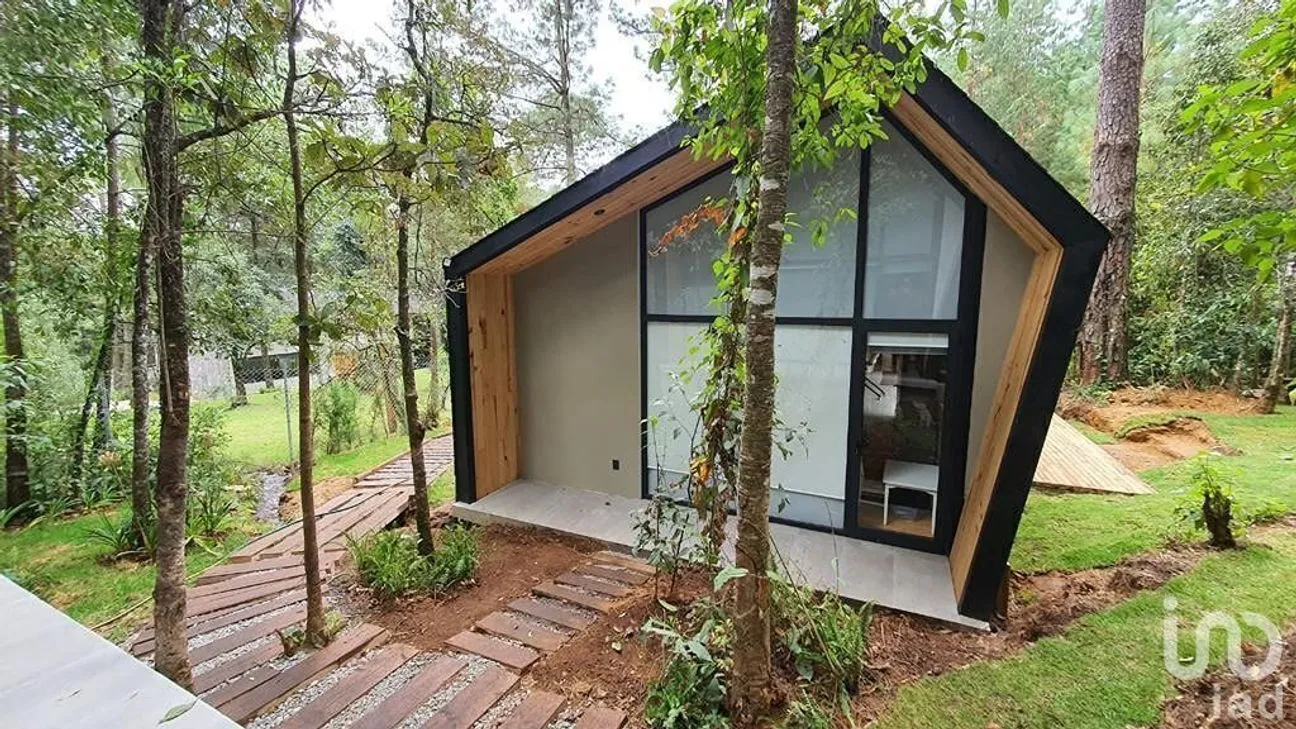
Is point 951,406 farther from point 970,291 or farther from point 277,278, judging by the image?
point 277,278

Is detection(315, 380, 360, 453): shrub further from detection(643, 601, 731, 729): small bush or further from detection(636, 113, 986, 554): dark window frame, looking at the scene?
detection(643, 601, 731, 729): small bush

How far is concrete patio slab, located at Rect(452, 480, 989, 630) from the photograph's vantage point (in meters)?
3.24

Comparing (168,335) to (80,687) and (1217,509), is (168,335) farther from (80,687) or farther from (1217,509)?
(1217,509)

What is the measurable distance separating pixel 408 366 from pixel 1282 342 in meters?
10.3

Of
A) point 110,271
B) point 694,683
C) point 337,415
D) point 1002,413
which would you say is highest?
point 110,271

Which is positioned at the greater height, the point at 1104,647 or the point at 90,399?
the point at 90,399

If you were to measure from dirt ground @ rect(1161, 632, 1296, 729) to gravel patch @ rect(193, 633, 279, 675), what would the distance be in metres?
→ 4.35

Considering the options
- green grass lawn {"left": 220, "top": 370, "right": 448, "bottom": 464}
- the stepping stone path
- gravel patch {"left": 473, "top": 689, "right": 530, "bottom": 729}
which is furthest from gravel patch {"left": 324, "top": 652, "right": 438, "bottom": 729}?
green grass lawn {"left": 220, "top": 370, "right": 448, "bottom": 464}

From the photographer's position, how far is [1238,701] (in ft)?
6.22

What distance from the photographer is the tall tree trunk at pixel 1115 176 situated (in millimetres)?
6855

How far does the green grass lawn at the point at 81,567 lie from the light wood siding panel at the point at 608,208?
3.38 meters

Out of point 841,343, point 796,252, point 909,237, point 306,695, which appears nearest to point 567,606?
point 306,695

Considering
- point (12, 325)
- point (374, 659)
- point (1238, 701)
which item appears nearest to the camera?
point (1238, 701)

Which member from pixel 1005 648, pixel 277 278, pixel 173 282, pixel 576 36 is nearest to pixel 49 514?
pixel 277 278
